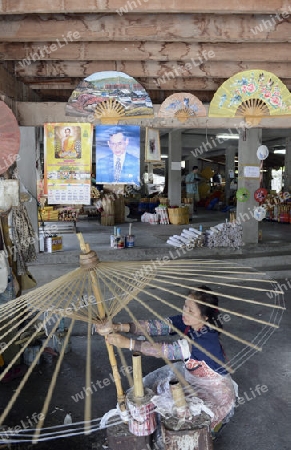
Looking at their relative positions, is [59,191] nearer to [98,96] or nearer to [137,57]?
[98,96]

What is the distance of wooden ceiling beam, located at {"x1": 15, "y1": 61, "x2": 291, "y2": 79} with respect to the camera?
15.2ft

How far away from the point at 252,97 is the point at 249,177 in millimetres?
3813

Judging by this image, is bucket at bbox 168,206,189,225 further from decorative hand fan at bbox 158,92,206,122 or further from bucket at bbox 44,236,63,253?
decorative hand fan at bbox 158,92,206,122

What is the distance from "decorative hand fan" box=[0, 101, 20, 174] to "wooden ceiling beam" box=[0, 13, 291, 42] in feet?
2.18

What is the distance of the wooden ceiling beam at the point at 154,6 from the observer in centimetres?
312

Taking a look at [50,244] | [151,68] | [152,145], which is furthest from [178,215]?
[151,68]

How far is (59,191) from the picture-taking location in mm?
5164

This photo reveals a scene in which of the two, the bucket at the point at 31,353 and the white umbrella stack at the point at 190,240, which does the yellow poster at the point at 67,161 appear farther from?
the white umbrella stack at the point at 190,240

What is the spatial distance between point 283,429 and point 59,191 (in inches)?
141

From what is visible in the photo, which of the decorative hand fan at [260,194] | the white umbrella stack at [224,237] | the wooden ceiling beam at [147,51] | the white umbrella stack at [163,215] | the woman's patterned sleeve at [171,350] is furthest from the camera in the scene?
the white umbrella stack at [163,215]

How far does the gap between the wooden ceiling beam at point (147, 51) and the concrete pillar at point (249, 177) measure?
13.8ft

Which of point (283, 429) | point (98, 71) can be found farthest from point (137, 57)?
point (283, 429)

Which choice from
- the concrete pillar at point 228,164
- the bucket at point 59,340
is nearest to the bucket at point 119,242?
the bucket at point 59,340

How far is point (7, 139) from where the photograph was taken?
3.97 m
